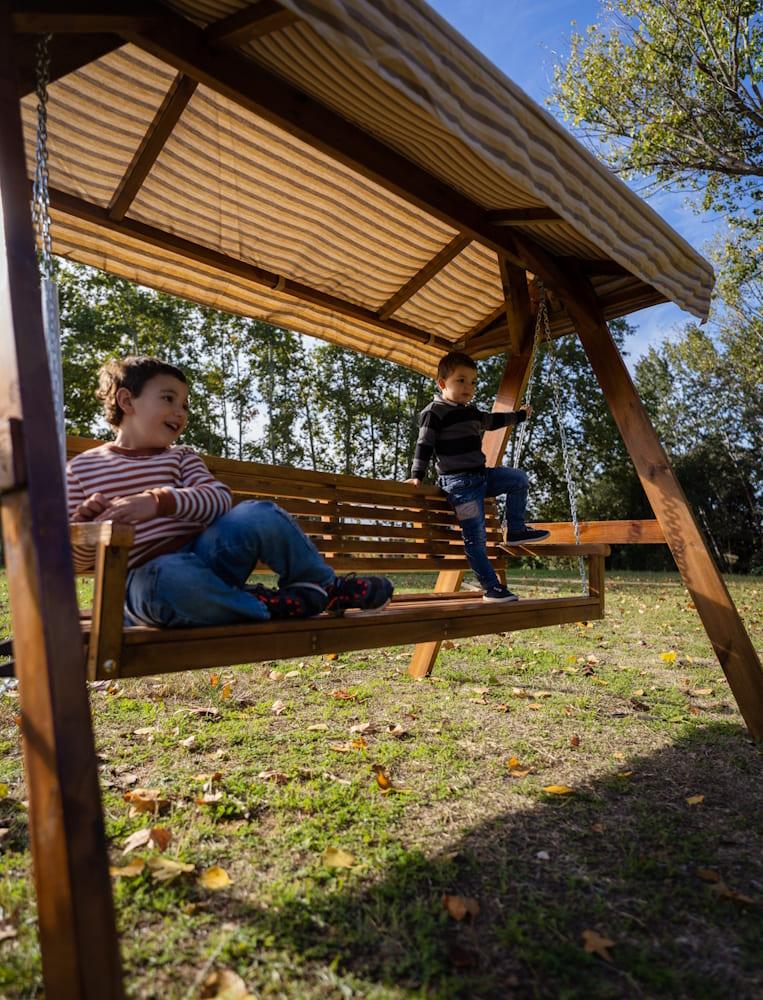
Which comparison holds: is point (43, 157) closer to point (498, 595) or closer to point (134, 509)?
point (134, 509)

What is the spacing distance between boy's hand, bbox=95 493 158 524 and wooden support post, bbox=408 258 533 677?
3123 mm

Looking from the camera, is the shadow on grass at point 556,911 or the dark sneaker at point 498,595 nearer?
the shadow on grass at point 556,911

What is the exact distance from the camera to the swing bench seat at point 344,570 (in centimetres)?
177

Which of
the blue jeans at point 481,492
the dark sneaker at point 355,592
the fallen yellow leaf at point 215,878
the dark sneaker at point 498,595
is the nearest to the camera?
the fallen yellow leaf at point 215,878

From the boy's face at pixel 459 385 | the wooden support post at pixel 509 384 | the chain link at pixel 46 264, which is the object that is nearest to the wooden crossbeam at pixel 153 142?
the chain link at pixel 46 264

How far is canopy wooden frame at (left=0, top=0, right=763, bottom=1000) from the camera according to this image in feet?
4.64

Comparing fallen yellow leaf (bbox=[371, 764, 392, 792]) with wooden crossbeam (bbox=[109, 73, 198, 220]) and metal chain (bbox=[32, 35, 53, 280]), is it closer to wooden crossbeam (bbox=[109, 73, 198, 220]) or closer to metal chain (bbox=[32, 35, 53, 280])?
metal chain (bbox=[32, 35, 53, 280])

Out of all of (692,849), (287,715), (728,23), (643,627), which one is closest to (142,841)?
(287,715)

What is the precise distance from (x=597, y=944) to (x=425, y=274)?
392 centimetres

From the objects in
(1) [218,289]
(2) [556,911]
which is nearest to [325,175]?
(1) [218,289]

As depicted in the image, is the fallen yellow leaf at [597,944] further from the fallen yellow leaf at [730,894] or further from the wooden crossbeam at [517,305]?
the wooden crossbeam at [517,305]

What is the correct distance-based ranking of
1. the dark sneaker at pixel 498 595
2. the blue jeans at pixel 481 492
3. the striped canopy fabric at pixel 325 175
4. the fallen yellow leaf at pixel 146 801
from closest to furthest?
the striped canopy fabric at pixel 325 175 → the fallen yellow leaf at pixel 146 801 → the dark sneaker at pixel 498 595 → the blue jeans at pixel 481 492

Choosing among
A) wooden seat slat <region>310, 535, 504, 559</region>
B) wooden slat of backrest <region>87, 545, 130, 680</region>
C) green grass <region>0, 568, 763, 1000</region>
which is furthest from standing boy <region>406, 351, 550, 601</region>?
wooden slat of backrest <region>87, 545, 130, 680</region>

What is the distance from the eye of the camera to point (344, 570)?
404 centimetres
